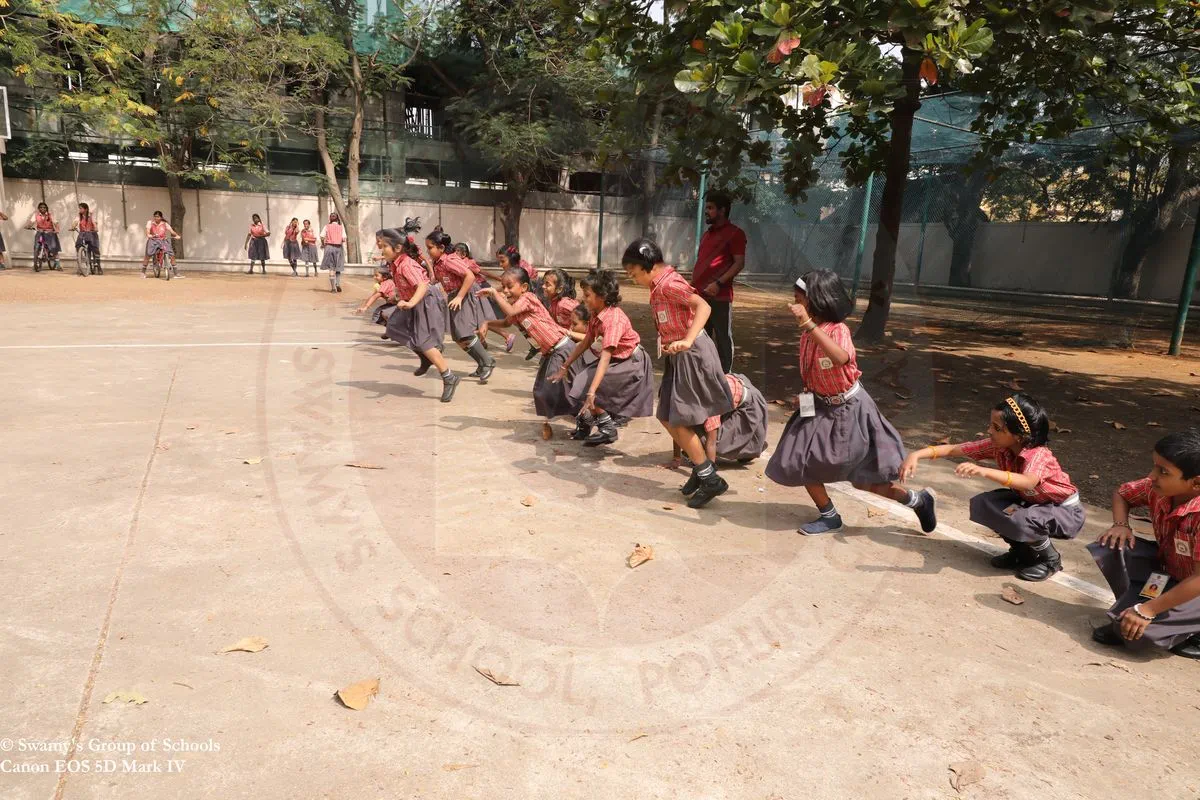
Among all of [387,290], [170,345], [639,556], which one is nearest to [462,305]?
[387,290]

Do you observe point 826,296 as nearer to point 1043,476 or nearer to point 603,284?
point 1043,476

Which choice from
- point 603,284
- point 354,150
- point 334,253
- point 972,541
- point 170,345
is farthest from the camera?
point 354,150

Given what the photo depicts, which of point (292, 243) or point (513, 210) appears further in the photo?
point (513, 210)

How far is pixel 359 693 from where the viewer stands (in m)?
2.80

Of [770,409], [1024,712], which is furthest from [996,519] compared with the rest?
[770,409]

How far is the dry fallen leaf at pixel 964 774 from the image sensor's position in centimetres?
246

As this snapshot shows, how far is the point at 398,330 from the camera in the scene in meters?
7.59

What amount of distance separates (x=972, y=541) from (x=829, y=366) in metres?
1.26

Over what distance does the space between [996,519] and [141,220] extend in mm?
27249

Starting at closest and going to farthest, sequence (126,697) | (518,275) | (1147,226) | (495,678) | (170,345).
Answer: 1. (126,697)
2. (495,678)
3. (518,275)
4. (170,345)
5. (1147,226)

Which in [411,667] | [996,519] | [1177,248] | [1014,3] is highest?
[1014,3]

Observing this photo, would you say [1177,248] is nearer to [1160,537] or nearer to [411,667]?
[1160,537]

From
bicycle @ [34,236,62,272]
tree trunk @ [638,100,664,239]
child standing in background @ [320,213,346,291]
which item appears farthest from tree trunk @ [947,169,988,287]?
bicycle @ [34,236,62,272]

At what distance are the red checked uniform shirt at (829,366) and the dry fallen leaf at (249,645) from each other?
9.47 ft
